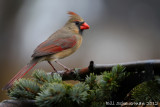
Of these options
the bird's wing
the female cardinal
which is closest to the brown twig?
the female cardinal

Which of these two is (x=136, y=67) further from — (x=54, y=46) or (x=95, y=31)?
(x=95, y=31)

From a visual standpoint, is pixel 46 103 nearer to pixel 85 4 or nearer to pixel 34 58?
pixel 34 58

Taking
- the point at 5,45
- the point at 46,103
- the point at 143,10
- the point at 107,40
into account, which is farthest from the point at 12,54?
the point at 46,103

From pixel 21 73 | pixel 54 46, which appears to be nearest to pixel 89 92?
pixel 21 73

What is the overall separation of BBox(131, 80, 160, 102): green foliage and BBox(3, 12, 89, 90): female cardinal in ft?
3.44

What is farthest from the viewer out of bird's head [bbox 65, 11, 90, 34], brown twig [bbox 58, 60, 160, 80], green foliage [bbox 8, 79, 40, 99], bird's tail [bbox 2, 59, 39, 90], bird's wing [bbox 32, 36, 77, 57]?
bird's head [bbox 65, 11, 90, 34]

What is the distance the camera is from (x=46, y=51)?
89.0 inches

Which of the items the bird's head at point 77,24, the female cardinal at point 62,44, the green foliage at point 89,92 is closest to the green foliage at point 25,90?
the green foliage at point 89,92

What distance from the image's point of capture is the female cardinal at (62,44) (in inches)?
87.5

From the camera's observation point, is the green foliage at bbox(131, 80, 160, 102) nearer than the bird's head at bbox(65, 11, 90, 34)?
Yes

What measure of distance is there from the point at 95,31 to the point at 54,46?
1928 millimetres

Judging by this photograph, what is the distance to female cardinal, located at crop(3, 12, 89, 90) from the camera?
7.29 feet

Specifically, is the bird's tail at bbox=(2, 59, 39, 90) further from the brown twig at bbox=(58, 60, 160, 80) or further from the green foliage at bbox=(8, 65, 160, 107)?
the brown twig at bbox=(58, 60, 160, 80)

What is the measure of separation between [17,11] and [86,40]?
137 centimetres
